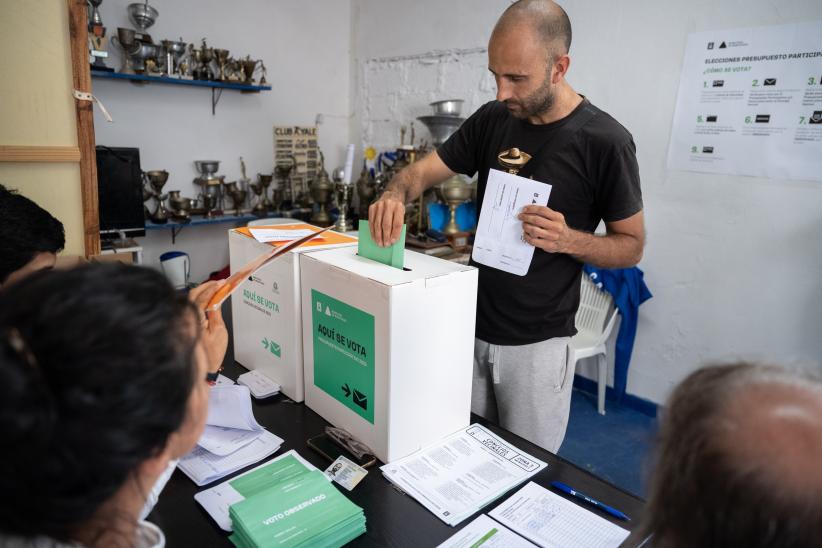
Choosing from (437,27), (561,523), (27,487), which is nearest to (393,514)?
(561,523)

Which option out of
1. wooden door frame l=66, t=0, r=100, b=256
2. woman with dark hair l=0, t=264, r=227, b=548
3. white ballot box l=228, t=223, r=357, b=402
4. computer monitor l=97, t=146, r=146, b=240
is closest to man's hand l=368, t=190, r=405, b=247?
white ballot box l=228, t=223, r=357, b=402

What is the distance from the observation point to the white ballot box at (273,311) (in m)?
1.06

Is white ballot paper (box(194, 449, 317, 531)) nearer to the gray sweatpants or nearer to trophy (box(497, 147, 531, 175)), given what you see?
the gray sweatpants

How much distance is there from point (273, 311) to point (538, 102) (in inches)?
32.1

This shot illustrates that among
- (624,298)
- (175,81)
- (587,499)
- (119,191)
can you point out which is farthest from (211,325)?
(175,81)

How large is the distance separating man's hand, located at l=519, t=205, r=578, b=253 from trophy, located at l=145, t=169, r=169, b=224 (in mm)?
2597

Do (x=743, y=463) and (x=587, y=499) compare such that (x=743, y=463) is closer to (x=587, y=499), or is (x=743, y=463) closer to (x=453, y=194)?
(x=587, y=499)

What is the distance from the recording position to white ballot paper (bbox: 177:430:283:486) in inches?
34.1

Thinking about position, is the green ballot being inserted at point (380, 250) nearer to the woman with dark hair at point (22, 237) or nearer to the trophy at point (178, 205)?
the woman with dark hair at point (22, 237)

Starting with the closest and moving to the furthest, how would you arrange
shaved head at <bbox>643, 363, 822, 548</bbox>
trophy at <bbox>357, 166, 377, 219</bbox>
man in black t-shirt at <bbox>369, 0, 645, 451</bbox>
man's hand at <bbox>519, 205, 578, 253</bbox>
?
shaved head at <bbox>643, 363, 822, 548</bbox>, man's hand at <bbox>519, 205, 578, 253</bbox>, man in black t-shirt at <bbox>369, 0, 645, 451</bbox>, trophy at <bbox>357, 166, 377, 219</bbox>

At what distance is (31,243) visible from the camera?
114 cm

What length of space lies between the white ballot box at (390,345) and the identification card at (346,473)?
0.18 ft

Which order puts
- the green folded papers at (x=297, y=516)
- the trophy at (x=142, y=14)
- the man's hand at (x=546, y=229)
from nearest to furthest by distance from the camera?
the green folded papers at (x=297, y=516)
the man's hand at (x=546, y=229)
the trophy at (x=142, y=14)

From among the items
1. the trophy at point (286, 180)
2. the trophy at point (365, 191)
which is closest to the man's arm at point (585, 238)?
the trophy at point (365, 191)
